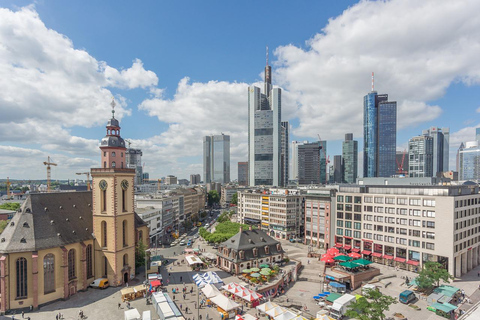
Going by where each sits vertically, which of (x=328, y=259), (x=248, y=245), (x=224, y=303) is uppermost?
(x=248, y=245)

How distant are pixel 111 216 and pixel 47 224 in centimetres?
1081

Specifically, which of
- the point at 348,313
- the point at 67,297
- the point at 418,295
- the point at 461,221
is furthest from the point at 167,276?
the point at 461,221

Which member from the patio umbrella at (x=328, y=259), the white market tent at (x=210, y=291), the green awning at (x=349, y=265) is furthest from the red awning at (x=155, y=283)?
the patio umbrella at (x=328, y=259)

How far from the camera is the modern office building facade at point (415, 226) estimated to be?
62.0 meters

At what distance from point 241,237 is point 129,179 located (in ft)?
102

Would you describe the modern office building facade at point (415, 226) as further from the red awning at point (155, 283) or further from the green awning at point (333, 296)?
the red awning at point (155, 283)

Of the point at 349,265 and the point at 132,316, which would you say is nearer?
the point at 132,316

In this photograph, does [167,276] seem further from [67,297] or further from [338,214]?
[338,214]

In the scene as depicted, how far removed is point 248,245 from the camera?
6644 cm

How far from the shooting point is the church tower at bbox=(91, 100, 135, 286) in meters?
52.8

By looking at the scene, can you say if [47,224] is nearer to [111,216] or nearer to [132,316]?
[111,216]

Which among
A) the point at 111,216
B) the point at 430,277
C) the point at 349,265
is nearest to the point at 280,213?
the point at 349,265

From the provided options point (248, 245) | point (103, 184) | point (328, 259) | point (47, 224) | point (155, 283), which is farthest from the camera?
point (248, 245)

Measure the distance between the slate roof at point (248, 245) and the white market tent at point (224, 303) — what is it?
1768 cm
